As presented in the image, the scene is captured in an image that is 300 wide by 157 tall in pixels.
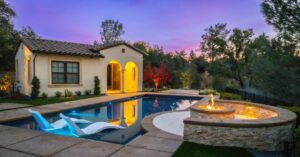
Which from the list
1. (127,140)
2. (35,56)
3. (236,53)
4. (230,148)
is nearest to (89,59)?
(35,56)

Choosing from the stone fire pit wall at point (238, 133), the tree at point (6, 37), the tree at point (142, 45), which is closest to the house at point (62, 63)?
the tree at point (6, 37)

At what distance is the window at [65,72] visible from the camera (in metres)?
15.0

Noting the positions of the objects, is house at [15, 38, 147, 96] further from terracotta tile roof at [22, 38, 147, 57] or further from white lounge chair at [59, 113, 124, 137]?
white lounge chair at [59, 113, 124, 137]

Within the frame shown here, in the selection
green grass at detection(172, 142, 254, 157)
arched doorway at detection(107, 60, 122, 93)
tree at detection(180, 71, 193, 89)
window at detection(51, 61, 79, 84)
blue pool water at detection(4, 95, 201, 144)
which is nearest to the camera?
green grass at detection(172, 142, 254, 157)

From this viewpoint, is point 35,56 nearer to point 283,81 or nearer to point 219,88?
point 283,81

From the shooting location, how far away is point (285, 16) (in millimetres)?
8812

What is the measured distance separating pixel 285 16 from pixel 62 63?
13859mm

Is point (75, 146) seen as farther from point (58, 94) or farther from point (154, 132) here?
point (58, 94)

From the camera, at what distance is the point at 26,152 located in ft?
15.2

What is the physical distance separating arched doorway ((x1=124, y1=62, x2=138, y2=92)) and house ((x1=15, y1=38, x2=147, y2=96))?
1.75 meters

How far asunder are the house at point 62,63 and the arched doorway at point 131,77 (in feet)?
5.74

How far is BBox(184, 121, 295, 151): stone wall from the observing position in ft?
17.3

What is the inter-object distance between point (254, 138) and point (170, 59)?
81.6ft

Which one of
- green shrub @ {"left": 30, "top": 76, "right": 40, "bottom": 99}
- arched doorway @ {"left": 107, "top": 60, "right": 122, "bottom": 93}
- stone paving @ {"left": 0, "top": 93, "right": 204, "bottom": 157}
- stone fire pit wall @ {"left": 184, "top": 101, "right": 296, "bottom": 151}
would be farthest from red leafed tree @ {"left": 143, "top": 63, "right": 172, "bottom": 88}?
stone fire pit wall @ {"left": 184, "top": 101, "right": 296, "bottom": 151}
